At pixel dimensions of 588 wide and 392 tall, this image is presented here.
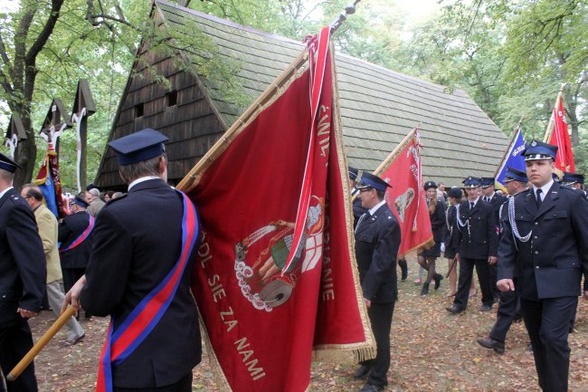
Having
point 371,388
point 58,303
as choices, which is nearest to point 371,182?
point 371,388

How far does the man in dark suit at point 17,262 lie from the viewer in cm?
352

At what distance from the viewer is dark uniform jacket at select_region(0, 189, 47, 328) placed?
3.52 metres

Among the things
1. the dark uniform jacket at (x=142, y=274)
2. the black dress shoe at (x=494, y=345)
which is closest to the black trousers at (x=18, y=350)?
the dark uniform jacket at (x=142, y=274)

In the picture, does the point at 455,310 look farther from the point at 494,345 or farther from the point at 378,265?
the point at 378,265

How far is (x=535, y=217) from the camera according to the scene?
Answer: 14.0 feet

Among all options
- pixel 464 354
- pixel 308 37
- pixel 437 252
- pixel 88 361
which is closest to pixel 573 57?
pixel 437 252

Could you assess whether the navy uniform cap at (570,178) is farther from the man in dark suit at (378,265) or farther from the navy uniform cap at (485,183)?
the man in dark suit at (378,265)

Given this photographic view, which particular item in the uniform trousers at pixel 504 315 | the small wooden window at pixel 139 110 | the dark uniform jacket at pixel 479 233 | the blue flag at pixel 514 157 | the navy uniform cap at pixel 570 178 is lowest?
the uniform trousers at pixel 504 315

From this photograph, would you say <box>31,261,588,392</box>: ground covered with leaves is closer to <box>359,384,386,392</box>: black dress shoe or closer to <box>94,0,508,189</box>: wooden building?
<box>359,384,386,392</box>: black dress shoe

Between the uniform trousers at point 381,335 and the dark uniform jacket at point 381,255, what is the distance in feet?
0.35

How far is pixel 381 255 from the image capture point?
4746 millimetres

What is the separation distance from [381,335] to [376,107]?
45.0 feet

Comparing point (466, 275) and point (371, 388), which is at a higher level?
point (466, 275)

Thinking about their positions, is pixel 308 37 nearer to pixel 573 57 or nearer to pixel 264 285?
pixel 264 285
